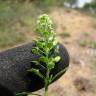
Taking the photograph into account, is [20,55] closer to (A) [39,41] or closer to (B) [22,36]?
(A) [39,41]

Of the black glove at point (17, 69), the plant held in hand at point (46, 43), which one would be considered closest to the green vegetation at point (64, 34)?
the black glove at point (17, 69)

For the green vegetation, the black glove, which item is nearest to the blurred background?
the green vegetation

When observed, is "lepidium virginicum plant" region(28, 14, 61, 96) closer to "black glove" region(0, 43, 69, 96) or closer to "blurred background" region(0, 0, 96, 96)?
"black glove" region(0, 43, 69, 96)

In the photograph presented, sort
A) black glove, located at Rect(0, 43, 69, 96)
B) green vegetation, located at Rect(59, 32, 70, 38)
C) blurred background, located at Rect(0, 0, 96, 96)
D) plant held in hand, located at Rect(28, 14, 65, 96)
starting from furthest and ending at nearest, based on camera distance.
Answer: green vegetation, located at Rect(59, 32, 70, 38)
blurred background, located at Rect(0, 0, 96, 96)
black glove, located at Rect(0, 43, 69, 96)
plant held in hand, located at Rect(28, 14, 65, 96)

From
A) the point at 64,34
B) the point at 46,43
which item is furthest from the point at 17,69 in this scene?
the point at 64,34

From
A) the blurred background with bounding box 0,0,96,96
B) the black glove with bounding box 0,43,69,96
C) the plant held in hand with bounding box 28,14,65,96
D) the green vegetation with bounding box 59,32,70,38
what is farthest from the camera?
the green vegetation with bounding box 59,32,70,38

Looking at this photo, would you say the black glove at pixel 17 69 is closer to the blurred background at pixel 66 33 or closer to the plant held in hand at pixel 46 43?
the plant held in hand at pixel 46 43
